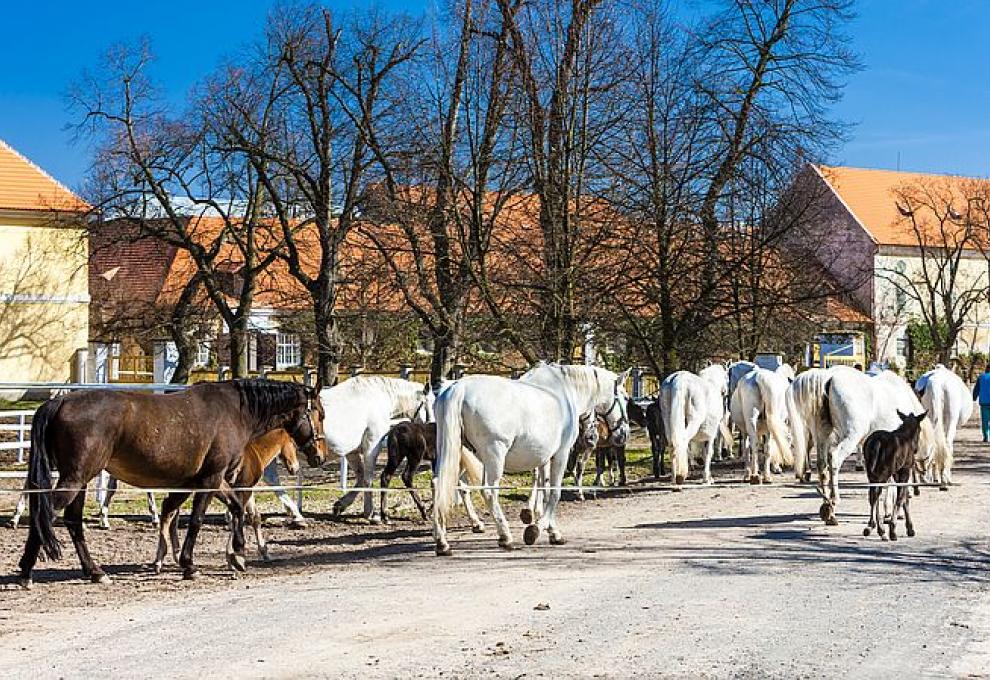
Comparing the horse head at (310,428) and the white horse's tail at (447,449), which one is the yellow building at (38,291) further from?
the white horse's tail at (447,449)

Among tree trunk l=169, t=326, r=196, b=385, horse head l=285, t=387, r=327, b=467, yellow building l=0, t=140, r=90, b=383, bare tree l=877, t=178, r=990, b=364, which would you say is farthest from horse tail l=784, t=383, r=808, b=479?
bare tree l=877, t=178, r=990, b=364

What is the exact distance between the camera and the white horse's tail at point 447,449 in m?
12.0

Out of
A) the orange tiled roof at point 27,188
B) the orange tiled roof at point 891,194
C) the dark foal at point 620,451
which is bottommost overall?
the dark foal at point 620,451

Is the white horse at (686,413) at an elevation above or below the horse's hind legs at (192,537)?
above

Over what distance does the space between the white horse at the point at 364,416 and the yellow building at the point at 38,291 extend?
2463 cm

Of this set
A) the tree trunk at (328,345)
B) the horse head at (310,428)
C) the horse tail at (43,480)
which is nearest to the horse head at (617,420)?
the horse head at (310,428)

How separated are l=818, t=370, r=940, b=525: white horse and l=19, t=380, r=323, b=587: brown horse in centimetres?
625

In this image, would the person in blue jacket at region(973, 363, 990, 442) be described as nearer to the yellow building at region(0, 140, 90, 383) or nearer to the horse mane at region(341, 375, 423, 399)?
the horse mane at region(341, 375, 423, 399)

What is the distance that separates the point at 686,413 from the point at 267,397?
939 centimetres

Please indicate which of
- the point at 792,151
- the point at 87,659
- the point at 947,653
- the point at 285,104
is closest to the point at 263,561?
the point at 87,659

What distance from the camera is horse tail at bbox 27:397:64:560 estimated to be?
10328mm

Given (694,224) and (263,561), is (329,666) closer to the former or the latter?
(263,561)

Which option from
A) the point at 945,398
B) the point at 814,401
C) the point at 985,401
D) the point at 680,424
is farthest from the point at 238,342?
the point at 814,401

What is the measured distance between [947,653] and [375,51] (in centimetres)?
2101
